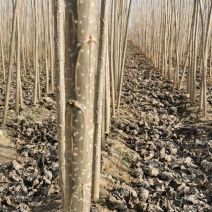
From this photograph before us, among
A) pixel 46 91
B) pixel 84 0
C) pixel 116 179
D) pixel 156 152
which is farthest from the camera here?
pixel 46 91

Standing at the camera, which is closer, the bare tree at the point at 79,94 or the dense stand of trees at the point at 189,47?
the bare tree at the point at 79,94

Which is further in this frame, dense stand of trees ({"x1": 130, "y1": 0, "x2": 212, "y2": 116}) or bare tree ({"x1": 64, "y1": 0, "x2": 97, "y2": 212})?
dense stand of trees ({"x1": 130, "y1": 0, "x2": 212, "y2": 116})

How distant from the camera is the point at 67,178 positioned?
3.67ft

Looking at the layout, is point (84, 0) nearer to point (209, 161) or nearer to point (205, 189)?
point (205, 189)

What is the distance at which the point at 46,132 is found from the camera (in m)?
4.01

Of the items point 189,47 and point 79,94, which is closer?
point 79,94

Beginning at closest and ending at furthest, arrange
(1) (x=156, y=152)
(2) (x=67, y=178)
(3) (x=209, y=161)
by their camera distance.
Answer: (2) (x=67, y=178)
(3) (x=209, y=161)
(1) (x=156, y=152)

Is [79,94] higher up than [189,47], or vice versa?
[189,47]

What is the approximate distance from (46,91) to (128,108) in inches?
72.9

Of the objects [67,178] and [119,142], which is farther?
[119,142]

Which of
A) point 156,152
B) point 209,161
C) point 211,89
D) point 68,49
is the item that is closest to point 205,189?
point 209,161

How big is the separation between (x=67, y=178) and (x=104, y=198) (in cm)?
156

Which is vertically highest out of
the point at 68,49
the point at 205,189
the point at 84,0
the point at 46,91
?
the point at 84,0

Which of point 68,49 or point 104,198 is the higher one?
point 68,49
